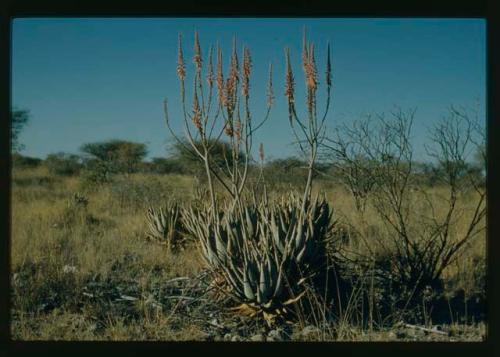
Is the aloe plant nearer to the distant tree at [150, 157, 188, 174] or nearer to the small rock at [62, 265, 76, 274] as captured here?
the small rock at [62, 265, 76, 274]

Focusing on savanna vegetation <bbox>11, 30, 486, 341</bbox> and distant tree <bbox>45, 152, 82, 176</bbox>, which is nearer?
savanna vegetation <bbox>11, 30, 486, 341</bbox>

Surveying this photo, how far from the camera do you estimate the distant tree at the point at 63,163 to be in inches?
194

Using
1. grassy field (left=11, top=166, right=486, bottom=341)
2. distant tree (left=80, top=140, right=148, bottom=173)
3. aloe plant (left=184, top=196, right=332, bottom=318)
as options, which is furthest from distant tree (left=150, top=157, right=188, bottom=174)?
aloe plant (left=184, top=196, right=332, bottom=318)

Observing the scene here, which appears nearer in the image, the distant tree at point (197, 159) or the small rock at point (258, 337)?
the small rock at point (258, 337)

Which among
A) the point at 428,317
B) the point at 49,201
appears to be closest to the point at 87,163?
the point at 49,201

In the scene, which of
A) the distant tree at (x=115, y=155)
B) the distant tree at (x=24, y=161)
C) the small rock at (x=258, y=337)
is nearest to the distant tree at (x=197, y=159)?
the distant tree at (x=115, y=155)

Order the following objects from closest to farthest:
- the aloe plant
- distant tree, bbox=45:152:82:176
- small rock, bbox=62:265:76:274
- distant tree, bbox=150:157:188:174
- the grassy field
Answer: the aloe plant
the grassy field
small rock, bbox=62:265:76:274
distant tree, bbox=45:152:82:176
distant tree, bbox=150:157:188:174

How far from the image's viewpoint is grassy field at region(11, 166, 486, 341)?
3.93m

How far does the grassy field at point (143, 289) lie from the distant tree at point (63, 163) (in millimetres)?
148

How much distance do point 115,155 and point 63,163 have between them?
0.93 meters

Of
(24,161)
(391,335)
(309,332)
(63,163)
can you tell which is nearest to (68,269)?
(24,161)

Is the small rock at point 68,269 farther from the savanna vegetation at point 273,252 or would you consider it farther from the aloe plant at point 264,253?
the aloe plant at point 264,253

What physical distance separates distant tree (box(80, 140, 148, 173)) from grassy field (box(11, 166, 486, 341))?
22.8 inches
